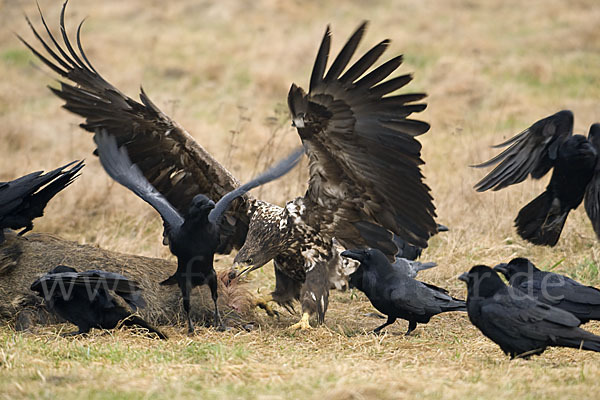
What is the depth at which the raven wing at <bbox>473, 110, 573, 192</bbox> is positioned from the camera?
601cm

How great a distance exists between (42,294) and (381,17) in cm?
1670

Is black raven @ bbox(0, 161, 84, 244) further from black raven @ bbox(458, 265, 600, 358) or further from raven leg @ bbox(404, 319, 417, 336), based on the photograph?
black raven @ bbox(458, 265, 600, 358)

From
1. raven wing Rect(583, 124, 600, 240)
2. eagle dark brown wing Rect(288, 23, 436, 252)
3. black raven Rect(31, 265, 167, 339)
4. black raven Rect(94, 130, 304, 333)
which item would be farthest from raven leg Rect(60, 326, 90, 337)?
raven wing Rect(583, 124, 600, 240)

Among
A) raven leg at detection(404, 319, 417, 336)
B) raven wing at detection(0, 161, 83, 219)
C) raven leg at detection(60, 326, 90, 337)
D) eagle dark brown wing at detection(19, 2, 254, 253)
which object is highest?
eagle dark brown wing at detection(19, 2, 254, 253)

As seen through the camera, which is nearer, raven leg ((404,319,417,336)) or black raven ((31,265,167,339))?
black raven ((31,265,167,339))

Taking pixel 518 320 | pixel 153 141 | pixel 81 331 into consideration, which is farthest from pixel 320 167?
pixel 81 331

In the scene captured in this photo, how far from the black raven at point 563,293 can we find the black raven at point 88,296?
2.41m

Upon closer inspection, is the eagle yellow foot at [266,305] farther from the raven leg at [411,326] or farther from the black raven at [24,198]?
the black raven at [24,198]

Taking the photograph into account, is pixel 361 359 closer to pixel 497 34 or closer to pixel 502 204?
pixel 502 204

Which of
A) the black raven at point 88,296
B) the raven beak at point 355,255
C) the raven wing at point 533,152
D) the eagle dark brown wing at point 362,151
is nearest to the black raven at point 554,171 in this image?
the raven wing at point 533,152

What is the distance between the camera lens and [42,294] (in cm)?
474

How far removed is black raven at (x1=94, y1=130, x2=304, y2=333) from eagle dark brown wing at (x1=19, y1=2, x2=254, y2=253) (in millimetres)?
812

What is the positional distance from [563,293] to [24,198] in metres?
3.71

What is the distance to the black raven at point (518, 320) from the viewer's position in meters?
4.11
